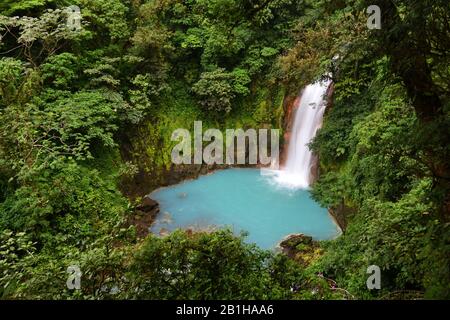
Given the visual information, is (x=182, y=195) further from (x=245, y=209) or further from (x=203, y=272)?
(x=203, y=272)

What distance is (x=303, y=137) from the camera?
514 inches

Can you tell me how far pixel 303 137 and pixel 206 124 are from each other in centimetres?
362

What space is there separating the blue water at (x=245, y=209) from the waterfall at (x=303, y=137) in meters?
0.53

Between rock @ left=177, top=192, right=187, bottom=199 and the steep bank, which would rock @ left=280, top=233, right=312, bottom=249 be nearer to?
rock @ left=177, top=192, right=187, bottom=199

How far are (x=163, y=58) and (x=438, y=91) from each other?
11256 mm

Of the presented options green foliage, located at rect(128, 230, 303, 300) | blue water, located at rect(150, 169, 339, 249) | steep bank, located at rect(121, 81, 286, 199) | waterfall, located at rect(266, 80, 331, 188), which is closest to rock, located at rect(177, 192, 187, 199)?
blue water, located at rect(150, 169, 339, 249)

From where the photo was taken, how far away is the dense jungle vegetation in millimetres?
3705

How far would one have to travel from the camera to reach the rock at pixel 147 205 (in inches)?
457

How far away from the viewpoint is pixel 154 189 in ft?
43.2

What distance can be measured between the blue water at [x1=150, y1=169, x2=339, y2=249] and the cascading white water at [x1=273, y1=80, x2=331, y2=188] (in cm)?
54

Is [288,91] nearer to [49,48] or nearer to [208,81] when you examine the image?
[208,81]

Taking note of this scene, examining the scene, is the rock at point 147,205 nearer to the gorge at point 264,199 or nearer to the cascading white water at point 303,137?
the gorge at point 264,199

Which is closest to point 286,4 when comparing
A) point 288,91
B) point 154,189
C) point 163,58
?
point 288,91

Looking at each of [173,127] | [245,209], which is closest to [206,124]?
[173,127]
